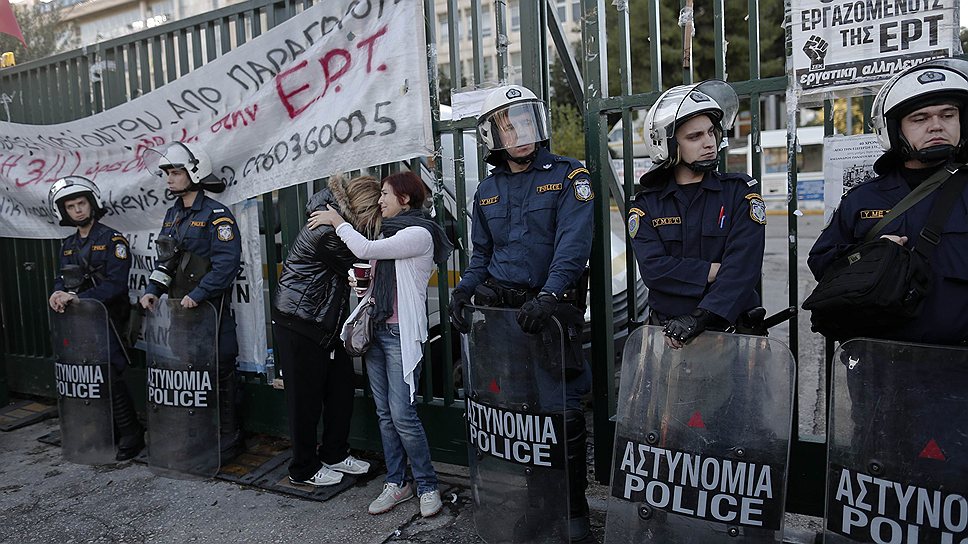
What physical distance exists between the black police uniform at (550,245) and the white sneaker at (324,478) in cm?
157

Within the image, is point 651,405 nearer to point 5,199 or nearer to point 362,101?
point 362,101

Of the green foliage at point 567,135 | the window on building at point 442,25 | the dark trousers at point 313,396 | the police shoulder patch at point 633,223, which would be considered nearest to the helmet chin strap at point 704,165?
the police shoulder patch at point 633,223

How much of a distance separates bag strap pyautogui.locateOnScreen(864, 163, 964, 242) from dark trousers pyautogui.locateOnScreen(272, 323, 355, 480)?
2909mm

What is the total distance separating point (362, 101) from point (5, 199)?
3.84 m

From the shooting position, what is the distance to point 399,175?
390 cm

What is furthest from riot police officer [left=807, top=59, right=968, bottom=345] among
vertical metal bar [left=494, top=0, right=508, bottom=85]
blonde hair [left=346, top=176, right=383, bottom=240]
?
blonde hair [left=346, top=176, right=383, bottom=240]

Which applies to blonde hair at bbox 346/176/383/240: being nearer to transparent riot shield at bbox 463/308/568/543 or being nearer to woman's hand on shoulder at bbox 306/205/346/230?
woman's hand on shoulder at bbox 306/205/346/230

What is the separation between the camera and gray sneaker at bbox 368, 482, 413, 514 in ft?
13.1

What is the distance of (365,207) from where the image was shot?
13.1ft

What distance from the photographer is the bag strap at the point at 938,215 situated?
2.48 metres

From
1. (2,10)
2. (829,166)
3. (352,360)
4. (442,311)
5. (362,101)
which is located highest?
(2,10)

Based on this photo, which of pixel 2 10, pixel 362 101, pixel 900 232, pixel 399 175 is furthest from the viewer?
pixel 2 10

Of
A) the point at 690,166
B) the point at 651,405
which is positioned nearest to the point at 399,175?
the point at 690,166

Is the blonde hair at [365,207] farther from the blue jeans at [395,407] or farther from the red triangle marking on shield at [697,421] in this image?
the red triangle marking on shield at [697,421]
